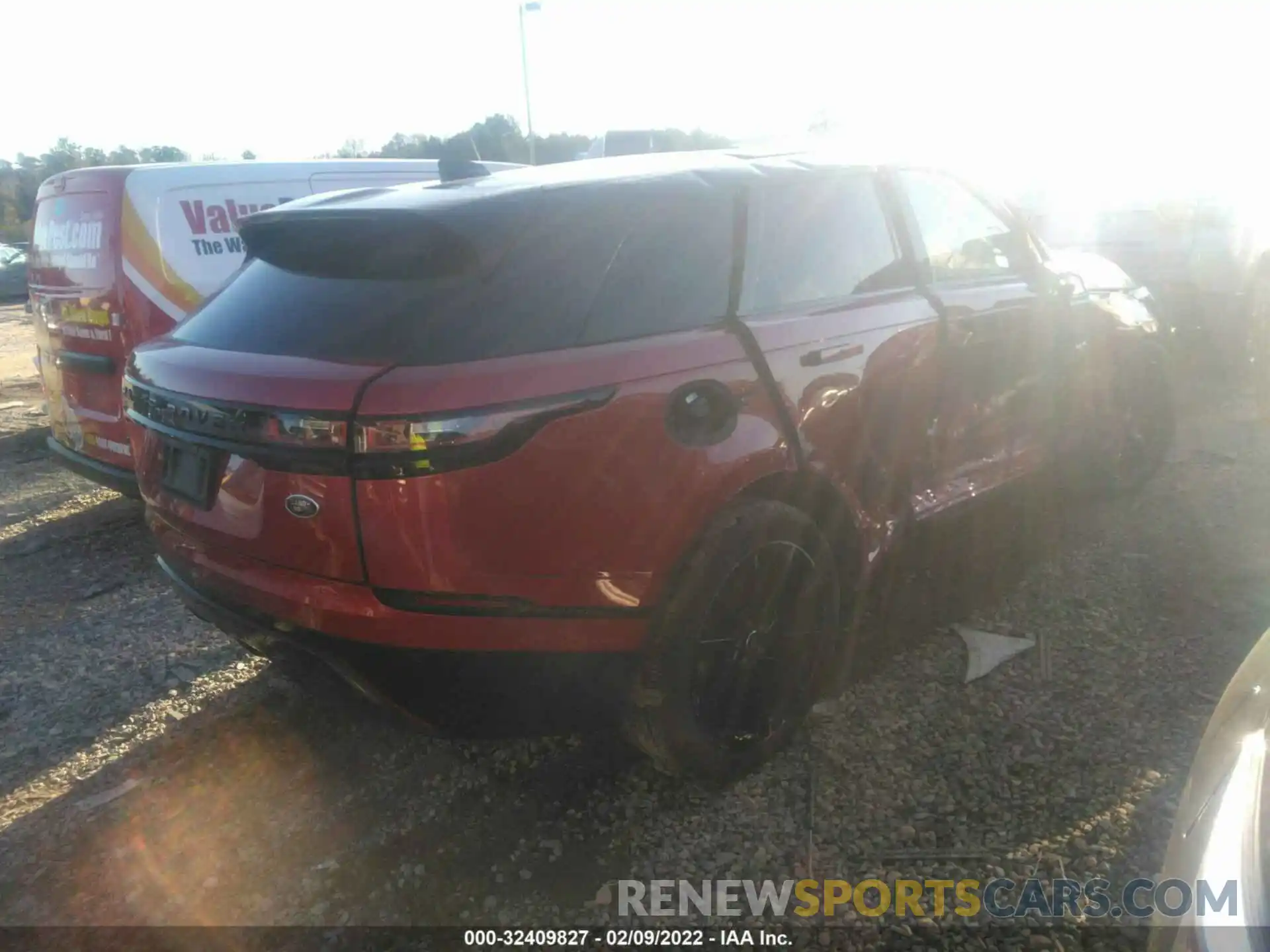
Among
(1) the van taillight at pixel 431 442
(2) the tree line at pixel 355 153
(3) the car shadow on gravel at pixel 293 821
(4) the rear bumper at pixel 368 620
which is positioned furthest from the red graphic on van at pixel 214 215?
(2) the tree line at pixel 355 153

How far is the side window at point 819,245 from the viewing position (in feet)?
9.22

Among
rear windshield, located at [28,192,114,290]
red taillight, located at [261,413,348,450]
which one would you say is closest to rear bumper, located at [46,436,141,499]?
rear windshield, located at [28,192,114,290]

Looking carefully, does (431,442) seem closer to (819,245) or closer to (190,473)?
(190,473)

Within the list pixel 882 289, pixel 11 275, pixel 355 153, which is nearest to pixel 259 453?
pixel 882 289

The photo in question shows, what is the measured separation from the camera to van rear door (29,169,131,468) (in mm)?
4711

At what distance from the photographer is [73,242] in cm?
494

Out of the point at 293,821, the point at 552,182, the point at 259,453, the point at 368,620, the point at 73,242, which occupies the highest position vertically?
Result: the point at 552,182

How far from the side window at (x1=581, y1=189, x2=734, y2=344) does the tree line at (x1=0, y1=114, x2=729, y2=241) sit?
19038mm

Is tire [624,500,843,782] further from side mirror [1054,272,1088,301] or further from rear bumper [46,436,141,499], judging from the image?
rear bumper [46,436,141,499]

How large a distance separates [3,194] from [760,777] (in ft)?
137

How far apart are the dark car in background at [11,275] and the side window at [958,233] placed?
20.7 metres

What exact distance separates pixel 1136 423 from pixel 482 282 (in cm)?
384

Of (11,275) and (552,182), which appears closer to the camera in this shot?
(552,182)

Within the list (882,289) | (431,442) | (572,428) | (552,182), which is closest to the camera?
(431,442)
